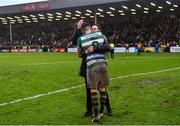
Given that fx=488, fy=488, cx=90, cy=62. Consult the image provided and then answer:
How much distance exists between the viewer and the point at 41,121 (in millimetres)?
10398

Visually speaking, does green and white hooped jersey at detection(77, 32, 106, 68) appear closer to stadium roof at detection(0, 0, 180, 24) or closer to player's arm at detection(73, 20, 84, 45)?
player's arm at detection(73, 20, 84, 45)

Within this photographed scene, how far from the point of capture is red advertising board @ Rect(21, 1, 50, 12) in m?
70.1

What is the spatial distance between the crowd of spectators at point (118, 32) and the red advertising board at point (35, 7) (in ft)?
17.8

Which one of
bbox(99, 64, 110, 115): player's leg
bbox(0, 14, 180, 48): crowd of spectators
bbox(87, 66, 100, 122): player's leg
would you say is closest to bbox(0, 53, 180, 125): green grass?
bbox(87, 66, 100, 122): player's leg

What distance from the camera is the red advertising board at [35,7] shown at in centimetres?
7012

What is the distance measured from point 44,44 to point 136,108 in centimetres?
6423

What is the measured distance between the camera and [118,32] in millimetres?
69750

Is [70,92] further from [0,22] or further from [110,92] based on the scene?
[0,22]

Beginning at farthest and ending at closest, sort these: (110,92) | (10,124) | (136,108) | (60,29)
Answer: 1. (60,29)
2. (110,92)
3. (136,108)
4. (10,124)

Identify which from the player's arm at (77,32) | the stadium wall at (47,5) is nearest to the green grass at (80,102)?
the player's arm at (77,32)

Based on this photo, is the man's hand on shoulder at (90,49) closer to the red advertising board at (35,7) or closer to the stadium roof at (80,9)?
the stadium roof at (80,9)

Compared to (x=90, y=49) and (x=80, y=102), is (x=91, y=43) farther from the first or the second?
(x=80, y=102)

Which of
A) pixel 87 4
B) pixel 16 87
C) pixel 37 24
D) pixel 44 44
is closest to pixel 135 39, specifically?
pixel 87 4

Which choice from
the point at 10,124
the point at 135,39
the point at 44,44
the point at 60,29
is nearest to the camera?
the point at 10,124
